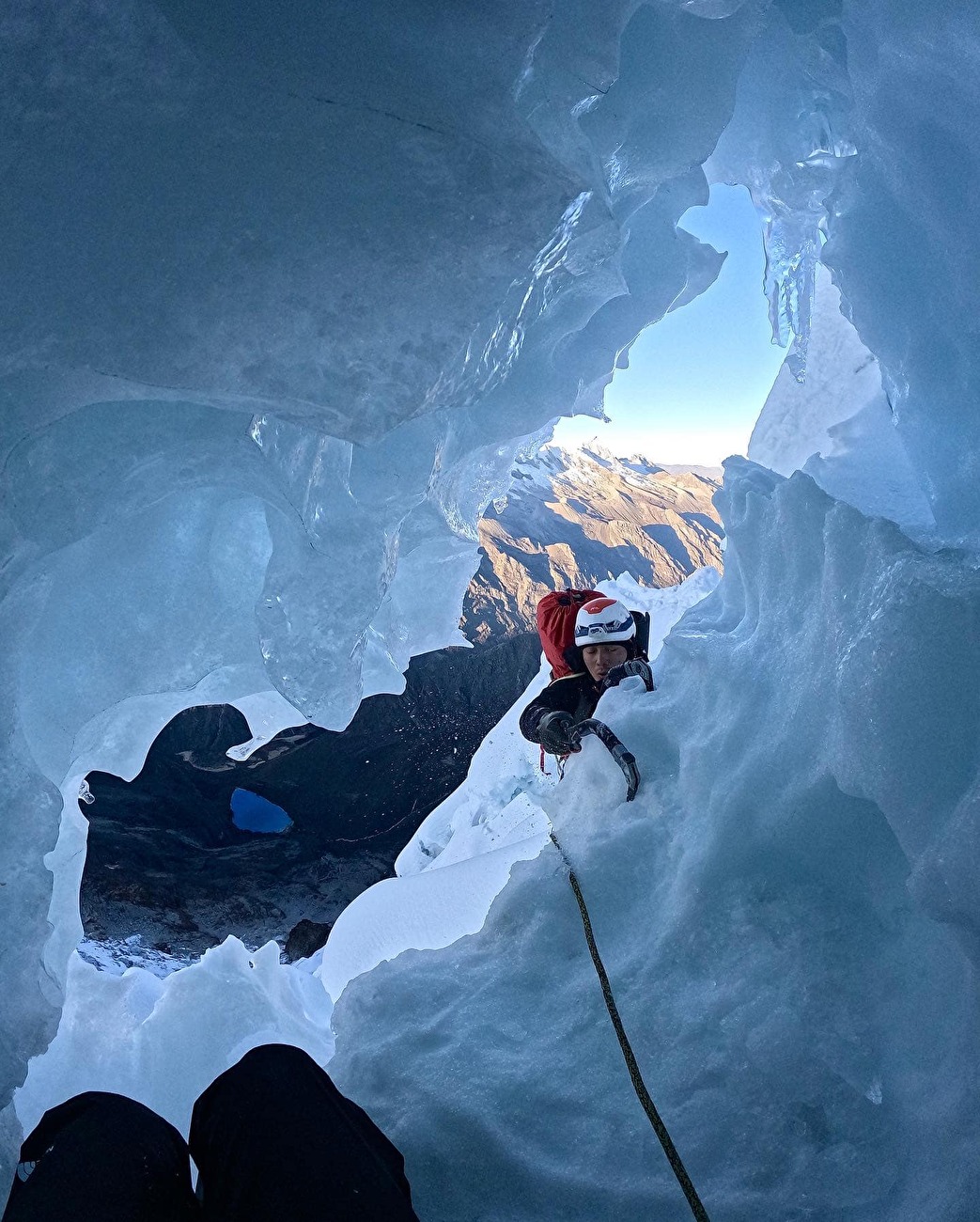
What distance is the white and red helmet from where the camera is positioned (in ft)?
12.3

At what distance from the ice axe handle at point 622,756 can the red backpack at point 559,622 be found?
0.81m

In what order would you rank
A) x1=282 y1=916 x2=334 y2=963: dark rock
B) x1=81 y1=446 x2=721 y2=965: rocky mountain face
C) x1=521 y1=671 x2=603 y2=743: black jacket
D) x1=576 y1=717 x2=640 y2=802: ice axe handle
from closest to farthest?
x1=576 y1=717 x2=640 y2=802: ice axe handle
x1=521 y1=671 x2=603 y2=743: black jacket
x1=81 y1=446 x2=721 y2=965: rocky mountain face
x1=282 y1=916 x2=334 y2=963: dark rock

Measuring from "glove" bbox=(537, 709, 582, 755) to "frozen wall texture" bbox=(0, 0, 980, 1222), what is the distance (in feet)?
0.63

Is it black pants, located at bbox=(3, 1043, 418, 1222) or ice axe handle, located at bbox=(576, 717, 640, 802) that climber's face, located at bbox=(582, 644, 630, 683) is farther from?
black pants, located at bbox=(3, 1043, 418, 1222)

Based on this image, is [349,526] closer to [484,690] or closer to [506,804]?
[506,804]

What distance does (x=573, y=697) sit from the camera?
3.88m

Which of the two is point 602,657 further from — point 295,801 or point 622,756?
point 295,801

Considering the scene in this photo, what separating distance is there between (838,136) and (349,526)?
2442mm

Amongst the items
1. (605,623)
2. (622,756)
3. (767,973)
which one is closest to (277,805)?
(605,623)

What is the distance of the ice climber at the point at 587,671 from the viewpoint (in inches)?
141

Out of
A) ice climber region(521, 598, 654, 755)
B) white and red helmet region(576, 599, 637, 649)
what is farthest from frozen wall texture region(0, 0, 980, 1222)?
white and red helmet region(576, 599, 637, 649)

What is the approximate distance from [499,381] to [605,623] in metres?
1.30

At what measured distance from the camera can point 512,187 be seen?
2.07 meters

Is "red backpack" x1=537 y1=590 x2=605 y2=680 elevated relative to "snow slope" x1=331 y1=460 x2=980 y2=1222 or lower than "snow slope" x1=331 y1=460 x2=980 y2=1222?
elevated
